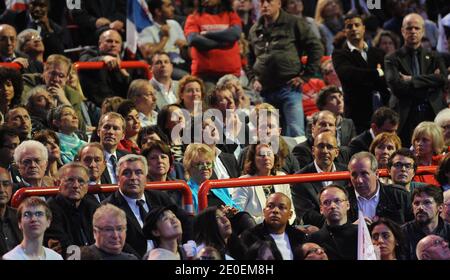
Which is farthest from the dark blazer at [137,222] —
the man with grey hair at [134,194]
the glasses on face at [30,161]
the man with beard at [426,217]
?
the man with beard at [426,217]

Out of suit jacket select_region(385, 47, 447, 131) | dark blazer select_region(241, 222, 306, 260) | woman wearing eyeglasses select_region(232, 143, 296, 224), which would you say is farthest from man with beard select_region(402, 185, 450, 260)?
suit jacket select_region(385, 47, 447, 131)

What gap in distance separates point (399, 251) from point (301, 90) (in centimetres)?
456

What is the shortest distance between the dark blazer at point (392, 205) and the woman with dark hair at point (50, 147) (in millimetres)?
2438

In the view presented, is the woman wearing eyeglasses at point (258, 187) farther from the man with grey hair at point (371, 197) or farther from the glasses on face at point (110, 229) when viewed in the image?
the glasses on face at point (110, 229)

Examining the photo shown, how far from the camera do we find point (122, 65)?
52.7 feet

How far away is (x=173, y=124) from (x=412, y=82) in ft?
8.01

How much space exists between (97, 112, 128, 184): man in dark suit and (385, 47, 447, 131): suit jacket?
3.09m

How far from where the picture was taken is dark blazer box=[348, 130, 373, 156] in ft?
47.1

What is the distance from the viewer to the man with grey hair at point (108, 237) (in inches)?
427

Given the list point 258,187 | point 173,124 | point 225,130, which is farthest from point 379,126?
point 258,187

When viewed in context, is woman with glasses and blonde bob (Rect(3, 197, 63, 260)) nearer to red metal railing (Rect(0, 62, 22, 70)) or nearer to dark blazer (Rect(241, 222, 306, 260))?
dark blazer (Rect(241, 222, 306, 260))

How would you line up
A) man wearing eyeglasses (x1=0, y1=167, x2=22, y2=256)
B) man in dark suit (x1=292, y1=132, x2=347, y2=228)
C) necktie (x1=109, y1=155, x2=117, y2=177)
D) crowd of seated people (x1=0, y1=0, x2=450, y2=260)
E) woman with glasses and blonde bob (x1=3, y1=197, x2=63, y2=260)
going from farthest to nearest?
1. necktie (x1=109, y1=155, x2=117, y2=177)
2. man in dark suit (x1=292, y1=132, x2=347, y2=228)
3. crowd of seated people (x1=0, y1=0, x2=450, y2=260)
4. man wearing eyeglasses (x1=0, y1=167, x2=22, y2=256)
5. woman with glasses and blonde bob (x1=3, y1=197, x2=63, y2=260)

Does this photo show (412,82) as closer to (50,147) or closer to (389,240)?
(50,147)
